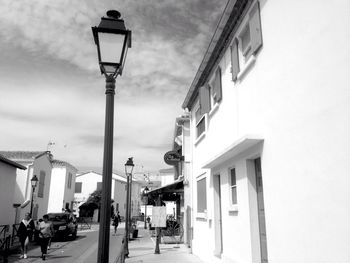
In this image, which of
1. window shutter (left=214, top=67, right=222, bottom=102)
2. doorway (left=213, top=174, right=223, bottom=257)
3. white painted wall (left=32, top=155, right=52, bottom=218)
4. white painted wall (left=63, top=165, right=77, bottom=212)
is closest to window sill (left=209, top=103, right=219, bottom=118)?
window shutter (left=214, top=67, right=222, bottom=102)

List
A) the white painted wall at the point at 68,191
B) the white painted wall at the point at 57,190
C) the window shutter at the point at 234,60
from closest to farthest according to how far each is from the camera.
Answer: the window shutter at the point at 234,60
the white painted wall at the point at 57,190
the white painted wall at the point at 68,191

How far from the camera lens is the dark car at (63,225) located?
1872 centimetres

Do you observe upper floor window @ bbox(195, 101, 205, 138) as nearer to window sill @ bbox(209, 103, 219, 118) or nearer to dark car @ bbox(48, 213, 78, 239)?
window sill @ bbox(209, 103, 219, 118)

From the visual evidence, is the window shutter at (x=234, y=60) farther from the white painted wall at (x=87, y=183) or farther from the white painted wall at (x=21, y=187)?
the white painted wall at (x=87, y=183)

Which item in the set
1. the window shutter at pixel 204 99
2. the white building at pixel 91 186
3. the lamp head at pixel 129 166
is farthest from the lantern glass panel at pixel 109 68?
the white building at pixel 91 186

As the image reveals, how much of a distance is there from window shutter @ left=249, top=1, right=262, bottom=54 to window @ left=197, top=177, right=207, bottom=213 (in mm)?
6122

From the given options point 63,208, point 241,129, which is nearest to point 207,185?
point 241,129

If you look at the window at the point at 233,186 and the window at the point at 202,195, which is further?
the window at the point at 202,195

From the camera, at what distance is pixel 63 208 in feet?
118

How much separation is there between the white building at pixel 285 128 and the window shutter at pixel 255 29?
0.07 feet

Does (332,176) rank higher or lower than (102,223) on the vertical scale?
higher

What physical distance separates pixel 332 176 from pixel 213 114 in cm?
614

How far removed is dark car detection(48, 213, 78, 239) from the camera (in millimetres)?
18719

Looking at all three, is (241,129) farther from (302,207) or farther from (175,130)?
(175,130)
